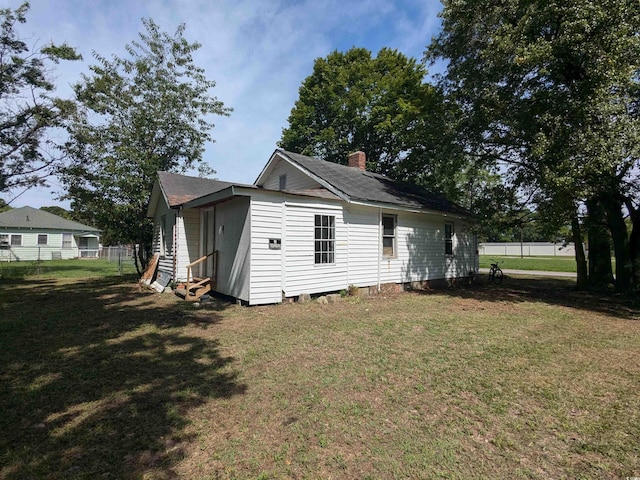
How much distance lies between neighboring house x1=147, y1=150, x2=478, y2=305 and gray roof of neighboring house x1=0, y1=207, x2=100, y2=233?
22.5 metres

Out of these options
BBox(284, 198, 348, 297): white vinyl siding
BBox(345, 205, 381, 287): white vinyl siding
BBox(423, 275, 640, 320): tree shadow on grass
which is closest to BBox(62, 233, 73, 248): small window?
BBox(284, 198, 348, 297): white vinyl siding

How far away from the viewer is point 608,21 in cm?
802

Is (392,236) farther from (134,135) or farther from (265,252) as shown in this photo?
(134,135)

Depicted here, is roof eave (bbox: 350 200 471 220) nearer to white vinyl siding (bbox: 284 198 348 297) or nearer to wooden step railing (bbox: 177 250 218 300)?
white vinyl siding (bbox: 284 198 348 297)

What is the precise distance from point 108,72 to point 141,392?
20975 millimetres

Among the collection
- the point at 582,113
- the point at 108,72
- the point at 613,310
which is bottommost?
the point at 613,310

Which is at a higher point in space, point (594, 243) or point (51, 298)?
point (594, 243)

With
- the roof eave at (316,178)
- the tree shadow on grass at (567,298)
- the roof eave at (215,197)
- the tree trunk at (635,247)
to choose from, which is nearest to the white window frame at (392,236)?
the tree shadow on grass at (567,298)

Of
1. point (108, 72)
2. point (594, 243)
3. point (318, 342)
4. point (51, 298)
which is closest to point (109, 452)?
point (318, 342)

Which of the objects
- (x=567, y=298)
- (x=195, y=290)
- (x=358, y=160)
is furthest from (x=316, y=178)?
(x=567, y=298)

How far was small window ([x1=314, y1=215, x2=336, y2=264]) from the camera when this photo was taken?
9695 millimetres

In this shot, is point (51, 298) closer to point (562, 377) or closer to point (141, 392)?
point (141, 392)

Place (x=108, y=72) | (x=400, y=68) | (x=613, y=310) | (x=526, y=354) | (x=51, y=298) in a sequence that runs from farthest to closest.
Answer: (x=400, y=68) → (x=108, y=72) → (x=51, y=298) → (x=613, y=310) → (x=526, y=354)

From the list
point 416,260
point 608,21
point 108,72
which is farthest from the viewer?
point 108,72
